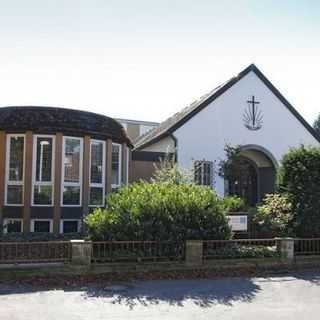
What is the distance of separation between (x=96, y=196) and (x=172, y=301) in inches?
347

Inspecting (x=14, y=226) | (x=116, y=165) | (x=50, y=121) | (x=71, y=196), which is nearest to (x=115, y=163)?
(x=116, y=165)

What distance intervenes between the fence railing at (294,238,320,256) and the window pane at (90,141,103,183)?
7131 millimetres

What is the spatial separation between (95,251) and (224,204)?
376 cm

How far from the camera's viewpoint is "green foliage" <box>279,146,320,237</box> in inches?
578

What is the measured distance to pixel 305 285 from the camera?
11.2 meters

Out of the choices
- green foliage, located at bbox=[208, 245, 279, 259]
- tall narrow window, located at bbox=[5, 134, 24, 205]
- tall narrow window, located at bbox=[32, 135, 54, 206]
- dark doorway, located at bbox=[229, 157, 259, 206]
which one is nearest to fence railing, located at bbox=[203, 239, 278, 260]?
green foliage, located at bbox=[208, 245, 279, 259]

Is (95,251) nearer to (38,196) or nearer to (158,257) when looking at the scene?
(158,257)

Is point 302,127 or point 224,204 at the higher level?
point 302,127

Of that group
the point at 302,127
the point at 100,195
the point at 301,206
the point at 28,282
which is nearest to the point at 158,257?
the point at 28,282

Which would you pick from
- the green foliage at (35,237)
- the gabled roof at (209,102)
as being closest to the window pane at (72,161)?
the green foliage at (35,237)

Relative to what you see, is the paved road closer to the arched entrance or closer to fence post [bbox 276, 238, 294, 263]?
fence post [bbox 276, 238, 294, 263]

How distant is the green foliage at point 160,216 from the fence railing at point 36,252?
129 cm

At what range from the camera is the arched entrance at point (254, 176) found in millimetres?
25562

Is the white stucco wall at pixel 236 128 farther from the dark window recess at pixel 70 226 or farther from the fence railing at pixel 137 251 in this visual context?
the fence railing at pixel 137 251
